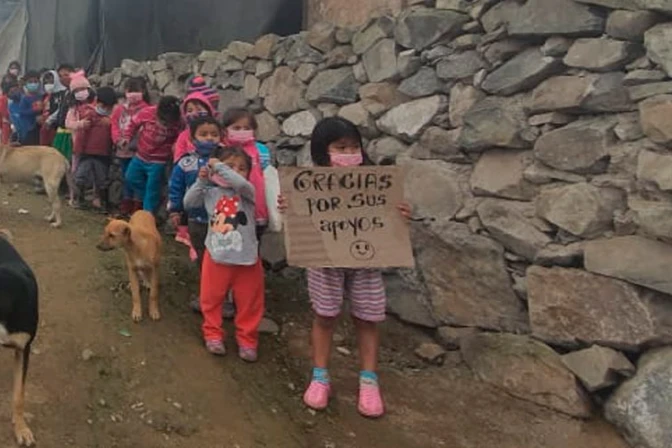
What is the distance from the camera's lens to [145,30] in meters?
7.46

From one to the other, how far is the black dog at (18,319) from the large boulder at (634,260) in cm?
258

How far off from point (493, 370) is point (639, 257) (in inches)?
40.4

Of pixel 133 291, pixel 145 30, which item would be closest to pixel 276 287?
pixel 133 291

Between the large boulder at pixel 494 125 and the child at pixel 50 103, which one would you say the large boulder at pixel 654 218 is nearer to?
the large boulder at pixel 494 125

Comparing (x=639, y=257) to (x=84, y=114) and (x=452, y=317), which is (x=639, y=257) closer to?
(x=452, y=317)

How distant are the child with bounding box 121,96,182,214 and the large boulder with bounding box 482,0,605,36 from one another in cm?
269

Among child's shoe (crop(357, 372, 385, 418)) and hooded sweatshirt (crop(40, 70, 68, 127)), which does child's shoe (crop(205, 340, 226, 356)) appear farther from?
hooded sweatshirt (crop(40, 70, 68, 127))

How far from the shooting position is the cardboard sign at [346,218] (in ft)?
11.3

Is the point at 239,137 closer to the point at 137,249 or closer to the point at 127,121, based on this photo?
the point at 137,249

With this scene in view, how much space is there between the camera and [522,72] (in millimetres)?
3732

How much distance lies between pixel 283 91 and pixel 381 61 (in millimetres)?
1086

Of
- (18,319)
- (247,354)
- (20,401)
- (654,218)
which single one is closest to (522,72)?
(654,218)

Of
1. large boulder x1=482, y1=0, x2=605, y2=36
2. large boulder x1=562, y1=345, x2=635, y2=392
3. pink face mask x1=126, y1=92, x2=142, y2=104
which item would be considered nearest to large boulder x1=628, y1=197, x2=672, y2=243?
large boulder x1=562, y1=345, x2=635, y2=392

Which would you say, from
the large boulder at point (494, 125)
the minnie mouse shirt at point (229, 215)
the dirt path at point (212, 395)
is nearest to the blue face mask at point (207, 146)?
the minnie mouse shirt at point (229, 215)
